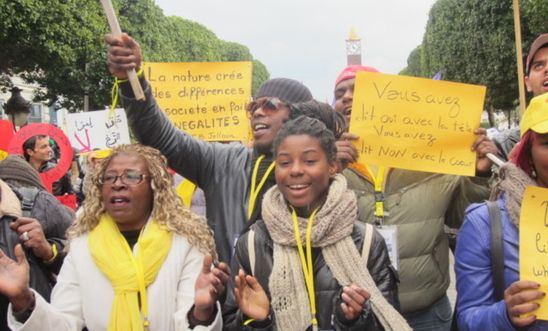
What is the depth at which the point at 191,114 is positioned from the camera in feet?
14.7

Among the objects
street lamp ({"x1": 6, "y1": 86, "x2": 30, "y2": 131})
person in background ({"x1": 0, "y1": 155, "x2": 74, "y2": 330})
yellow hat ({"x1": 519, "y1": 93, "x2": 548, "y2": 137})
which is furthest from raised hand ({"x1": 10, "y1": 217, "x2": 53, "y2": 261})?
street lamp ({"x1": 6, "y1": 86, "x2": 30, "y2": 131})

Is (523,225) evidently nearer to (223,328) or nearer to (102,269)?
(223,328)

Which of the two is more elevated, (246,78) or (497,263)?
(246,78)

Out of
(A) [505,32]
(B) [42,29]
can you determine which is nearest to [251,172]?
(B) [42,29]

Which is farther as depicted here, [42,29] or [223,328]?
[42,29]

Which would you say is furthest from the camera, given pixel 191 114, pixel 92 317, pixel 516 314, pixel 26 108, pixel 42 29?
pixel 42 29

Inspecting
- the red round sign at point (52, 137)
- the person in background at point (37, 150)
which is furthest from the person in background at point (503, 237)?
the person in background at point (37, 150)

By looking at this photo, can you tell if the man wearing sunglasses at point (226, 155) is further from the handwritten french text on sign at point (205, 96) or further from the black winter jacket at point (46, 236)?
the handwritten french text on sign at point (205, 96)

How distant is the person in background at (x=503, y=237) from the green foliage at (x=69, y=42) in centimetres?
1442

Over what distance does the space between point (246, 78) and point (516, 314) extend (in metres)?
2.99

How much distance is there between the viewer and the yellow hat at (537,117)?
6.87ft

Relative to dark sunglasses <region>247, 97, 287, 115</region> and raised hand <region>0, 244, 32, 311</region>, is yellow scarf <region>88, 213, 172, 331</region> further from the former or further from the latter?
dark sunglasses <region>247, 97, 287, 115</region>

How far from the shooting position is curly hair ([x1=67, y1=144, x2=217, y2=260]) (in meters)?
2.64

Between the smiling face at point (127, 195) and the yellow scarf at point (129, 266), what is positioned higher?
the smiling face at point (127, 195)
